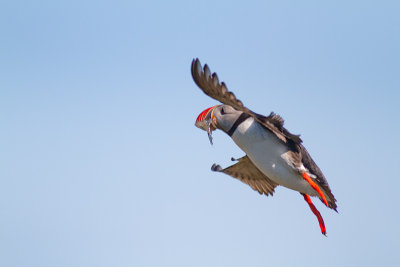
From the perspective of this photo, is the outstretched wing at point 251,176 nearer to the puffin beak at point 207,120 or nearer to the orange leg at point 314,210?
the orange leg at point 314,210

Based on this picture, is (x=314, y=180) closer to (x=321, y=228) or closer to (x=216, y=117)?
(x=321, y=228)

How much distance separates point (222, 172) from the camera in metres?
10.7

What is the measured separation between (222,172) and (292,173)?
1.91m

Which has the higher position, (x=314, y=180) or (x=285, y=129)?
(x=285, y=129)

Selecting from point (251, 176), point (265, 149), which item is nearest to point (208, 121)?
point (265, 149)

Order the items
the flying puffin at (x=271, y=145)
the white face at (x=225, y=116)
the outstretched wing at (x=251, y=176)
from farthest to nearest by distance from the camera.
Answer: the outstretched wing at (x=251, y=176), the white face at (x=225, y=116), the flying puffin at (x=271, y=145)

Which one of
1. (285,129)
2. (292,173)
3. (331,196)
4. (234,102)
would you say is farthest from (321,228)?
(234,102)

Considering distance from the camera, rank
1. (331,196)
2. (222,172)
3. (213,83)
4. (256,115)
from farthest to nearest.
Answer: (222,172)
(331,196)
(256,115)
(213,83)

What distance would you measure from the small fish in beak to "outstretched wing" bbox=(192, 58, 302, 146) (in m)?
0.65

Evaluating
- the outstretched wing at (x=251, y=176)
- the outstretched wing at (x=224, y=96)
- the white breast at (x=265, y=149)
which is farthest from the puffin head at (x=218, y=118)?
the outstretched wing at (x=251, y=176)

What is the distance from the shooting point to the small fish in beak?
916cm

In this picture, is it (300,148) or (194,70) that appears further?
(300,148)

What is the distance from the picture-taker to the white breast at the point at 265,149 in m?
8.92

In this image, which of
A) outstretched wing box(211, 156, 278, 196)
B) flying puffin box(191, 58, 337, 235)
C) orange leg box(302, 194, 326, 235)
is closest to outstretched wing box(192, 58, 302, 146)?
flying puffin box(191, 58, 337, 235)
